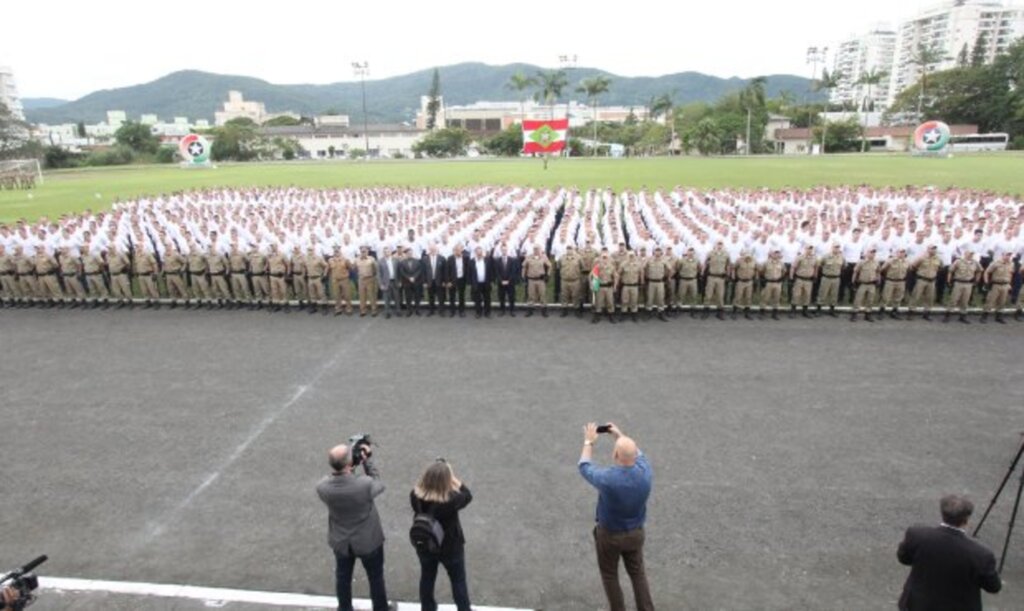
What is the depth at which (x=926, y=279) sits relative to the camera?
11.2 m

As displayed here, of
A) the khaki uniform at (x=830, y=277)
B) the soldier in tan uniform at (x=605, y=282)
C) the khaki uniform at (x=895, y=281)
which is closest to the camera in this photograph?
the khaki uniform at (x=895, y=281)

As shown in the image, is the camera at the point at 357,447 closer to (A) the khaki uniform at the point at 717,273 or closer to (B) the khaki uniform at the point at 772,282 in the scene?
(A) the khaki uniform at the point at 717,273

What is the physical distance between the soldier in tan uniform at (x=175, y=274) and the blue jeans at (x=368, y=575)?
35.5 feet

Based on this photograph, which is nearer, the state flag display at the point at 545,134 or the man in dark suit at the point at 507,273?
the man in dark suit at the point at 507,273

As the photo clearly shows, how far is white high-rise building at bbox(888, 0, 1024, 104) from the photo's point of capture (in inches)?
5443

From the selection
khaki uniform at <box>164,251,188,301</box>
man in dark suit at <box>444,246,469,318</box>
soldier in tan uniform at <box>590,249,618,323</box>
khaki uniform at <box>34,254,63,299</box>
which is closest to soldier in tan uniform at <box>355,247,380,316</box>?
man in dark suit at <box>444,246,469,318</box>

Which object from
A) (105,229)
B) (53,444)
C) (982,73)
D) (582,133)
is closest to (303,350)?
(53,444)

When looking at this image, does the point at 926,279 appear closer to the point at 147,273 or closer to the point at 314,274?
the point at 314,274

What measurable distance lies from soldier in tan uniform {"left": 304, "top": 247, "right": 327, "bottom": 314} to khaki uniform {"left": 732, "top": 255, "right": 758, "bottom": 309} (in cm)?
827

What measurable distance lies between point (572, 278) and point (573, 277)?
0.03 m

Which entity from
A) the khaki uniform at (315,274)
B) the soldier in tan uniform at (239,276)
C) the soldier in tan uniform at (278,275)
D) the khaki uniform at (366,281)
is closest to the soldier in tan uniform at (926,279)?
the khaki uniform at (366,281)

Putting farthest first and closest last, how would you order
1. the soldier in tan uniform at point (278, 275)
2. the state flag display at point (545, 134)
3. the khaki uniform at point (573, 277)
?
the state flag display at point (545, 134), the soldier in tan uniform at point (278, 275), the khaki uniform at point (573, 277)

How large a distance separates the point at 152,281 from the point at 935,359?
14.8m

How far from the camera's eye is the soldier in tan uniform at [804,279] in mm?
11430
